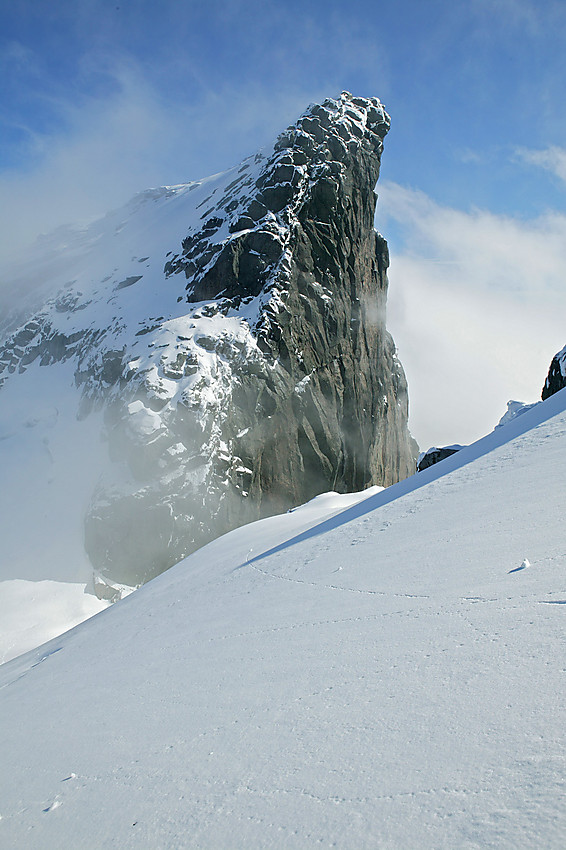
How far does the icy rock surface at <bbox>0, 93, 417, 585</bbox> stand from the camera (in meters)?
39.8

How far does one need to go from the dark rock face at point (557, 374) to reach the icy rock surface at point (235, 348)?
24054mm

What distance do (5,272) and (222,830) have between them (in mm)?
93952

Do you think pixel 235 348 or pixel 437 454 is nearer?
pixel 437 454

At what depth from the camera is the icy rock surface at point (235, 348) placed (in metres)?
39.8

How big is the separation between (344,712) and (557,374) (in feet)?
91.2

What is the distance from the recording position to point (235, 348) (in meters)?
44.6

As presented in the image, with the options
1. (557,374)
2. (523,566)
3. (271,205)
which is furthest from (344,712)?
(271,205)

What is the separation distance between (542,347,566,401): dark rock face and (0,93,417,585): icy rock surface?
24.1m

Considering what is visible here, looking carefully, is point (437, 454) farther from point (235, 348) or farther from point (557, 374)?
point (235, 348)

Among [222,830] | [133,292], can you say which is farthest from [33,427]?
[222,830]

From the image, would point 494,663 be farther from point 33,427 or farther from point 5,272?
point 5,272

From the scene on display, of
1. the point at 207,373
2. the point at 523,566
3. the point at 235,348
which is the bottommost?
the point at 523,566

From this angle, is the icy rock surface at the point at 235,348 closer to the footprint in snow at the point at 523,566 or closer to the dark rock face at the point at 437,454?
the dark rock face at the point at 437,454

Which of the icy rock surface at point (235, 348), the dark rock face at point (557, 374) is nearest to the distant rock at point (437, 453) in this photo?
the dark rock face at point (557, 374)
